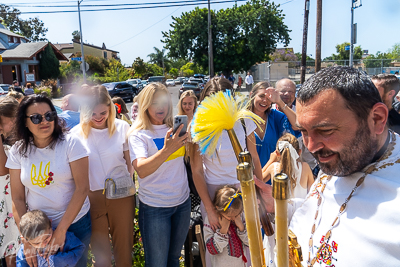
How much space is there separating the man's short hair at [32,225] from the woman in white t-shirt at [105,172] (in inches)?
24.7

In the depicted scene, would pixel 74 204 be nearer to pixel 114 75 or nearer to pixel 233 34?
pixel 233 34

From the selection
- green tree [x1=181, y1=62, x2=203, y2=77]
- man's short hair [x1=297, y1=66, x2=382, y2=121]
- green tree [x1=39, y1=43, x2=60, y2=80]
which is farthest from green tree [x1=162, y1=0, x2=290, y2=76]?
man's short hair [x1=297, y1=66, x2=382, y2=121]

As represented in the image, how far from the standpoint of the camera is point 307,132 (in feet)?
3.38

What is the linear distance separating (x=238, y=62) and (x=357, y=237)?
33229 mm

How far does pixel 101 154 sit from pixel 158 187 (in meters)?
0.68

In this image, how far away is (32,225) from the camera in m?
2.20

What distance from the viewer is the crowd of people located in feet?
3.19

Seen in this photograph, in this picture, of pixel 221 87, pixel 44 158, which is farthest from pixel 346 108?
pixel 44 158

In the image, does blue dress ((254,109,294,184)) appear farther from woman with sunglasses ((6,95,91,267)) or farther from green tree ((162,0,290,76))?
green tree ((162,0,290,76))

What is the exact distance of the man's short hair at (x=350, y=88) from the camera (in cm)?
96

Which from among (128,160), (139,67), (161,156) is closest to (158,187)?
(161,156)

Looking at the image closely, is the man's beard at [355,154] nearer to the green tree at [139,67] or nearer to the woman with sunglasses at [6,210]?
the woman with sunglasses at [6,210]

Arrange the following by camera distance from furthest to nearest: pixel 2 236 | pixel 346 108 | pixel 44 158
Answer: pixel 2 236 → pixel 44 158 → pixel 346 108

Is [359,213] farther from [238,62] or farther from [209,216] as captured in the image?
[238,62]
